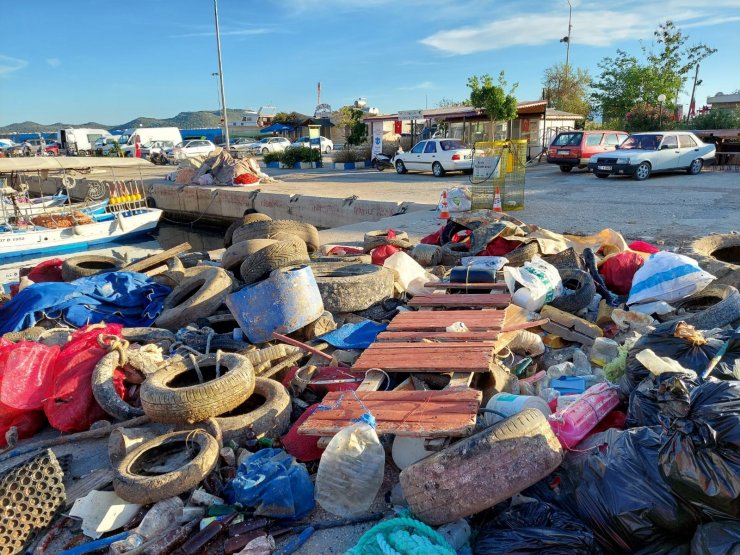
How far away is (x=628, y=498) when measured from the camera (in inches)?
105

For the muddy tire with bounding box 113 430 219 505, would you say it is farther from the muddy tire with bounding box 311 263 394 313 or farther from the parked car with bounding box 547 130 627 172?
the parked car with bounding box 547 130 627 172

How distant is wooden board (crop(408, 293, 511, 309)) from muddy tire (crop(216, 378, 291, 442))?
6.38ft

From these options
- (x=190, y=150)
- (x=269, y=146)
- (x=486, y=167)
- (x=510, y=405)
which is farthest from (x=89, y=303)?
(x=269, y=146)

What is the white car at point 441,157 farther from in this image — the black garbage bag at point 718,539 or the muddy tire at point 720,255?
the black garbage bag at point 718,539

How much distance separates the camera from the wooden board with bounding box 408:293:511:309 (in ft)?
18.1

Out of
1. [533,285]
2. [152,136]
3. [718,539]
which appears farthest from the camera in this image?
[152,136]

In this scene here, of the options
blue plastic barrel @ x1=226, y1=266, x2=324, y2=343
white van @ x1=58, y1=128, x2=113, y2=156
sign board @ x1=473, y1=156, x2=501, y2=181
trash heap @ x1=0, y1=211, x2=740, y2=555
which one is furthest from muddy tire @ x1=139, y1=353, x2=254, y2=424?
white van @ x1=58, y1=128, x2=113, y2=156

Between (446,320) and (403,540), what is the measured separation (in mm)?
2735

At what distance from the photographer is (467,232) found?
8.66m

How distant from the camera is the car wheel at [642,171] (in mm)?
17922

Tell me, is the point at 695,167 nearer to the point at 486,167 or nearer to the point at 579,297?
the point at 486,167

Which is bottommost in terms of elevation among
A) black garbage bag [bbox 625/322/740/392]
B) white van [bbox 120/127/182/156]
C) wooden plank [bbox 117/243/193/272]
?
wooden plank [bbox 117/243/193/272]

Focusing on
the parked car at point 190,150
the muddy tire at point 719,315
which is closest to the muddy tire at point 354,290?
the muddy tire at point 719,315

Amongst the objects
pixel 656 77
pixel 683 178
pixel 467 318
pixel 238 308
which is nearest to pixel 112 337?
pixel 238 308
